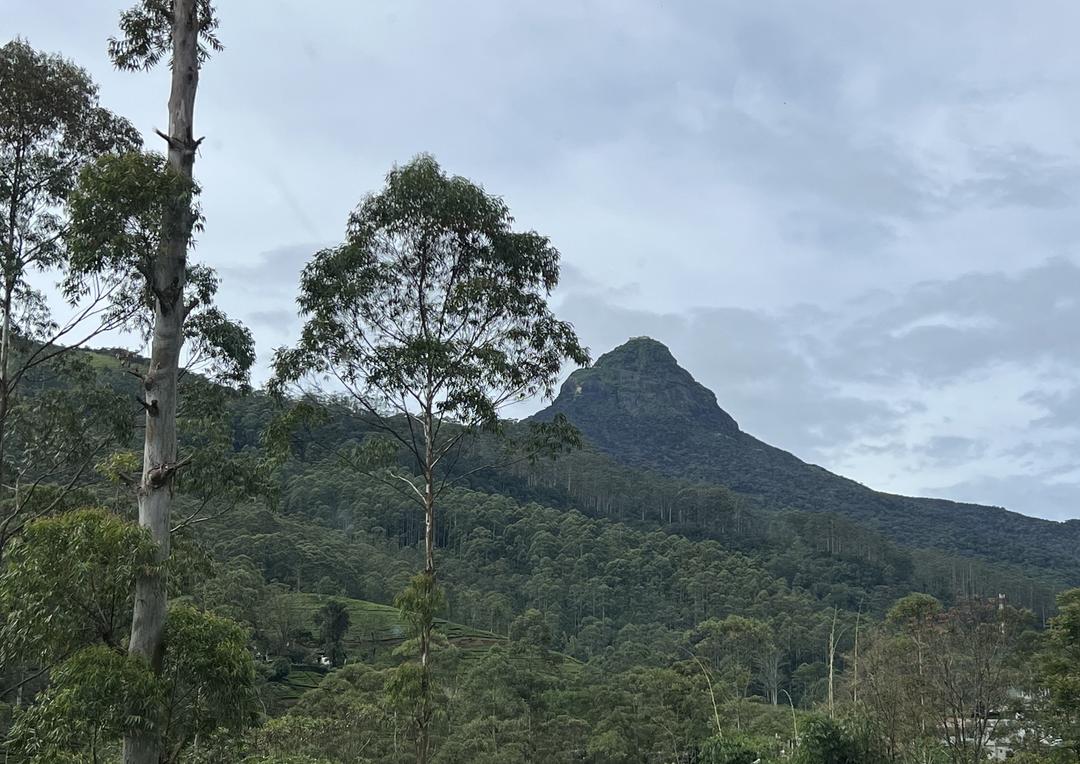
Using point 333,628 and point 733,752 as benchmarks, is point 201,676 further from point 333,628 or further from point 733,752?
point 333,628

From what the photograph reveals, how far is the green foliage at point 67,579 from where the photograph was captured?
6.88 meters

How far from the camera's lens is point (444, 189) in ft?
43.8

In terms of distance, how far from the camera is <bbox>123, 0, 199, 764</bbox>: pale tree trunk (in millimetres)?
Result: 7457

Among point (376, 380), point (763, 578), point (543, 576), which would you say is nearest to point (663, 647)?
point (543, 576)

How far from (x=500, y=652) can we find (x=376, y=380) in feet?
98.9

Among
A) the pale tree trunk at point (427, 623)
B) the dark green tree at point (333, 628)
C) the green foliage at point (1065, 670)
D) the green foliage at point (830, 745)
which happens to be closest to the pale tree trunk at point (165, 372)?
the pale tree trunk at point (427, 623)

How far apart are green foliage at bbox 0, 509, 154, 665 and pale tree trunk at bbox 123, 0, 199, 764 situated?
26 centimetres

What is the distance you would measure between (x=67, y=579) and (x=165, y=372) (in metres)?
2.06

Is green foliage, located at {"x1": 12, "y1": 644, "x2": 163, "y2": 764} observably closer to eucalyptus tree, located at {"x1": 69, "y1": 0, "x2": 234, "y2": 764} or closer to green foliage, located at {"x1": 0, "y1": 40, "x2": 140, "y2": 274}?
eucalyptus tree, located at {"x1": 69, "y1": 0, "x2": 234, "y2": 764}

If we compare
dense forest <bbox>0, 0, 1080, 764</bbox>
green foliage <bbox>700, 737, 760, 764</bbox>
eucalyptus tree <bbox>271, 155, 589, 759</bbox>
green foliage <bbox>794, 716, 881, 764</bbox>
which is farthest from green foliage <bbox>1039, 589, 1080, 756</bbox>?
eucalyptus tree <bbox>271, 155, 589, 759</bbox>

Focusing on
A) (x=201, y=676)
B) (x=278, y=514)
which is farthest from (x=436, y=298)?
(x=278, y=514)

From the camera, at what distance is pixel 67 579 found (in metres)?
6.94

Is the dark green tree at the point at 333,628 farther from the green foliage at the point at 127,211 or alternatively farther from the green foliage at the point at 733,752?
the green foliage at the point at 127,211

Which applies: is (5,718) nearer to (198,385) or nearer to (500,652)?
(198,385)
